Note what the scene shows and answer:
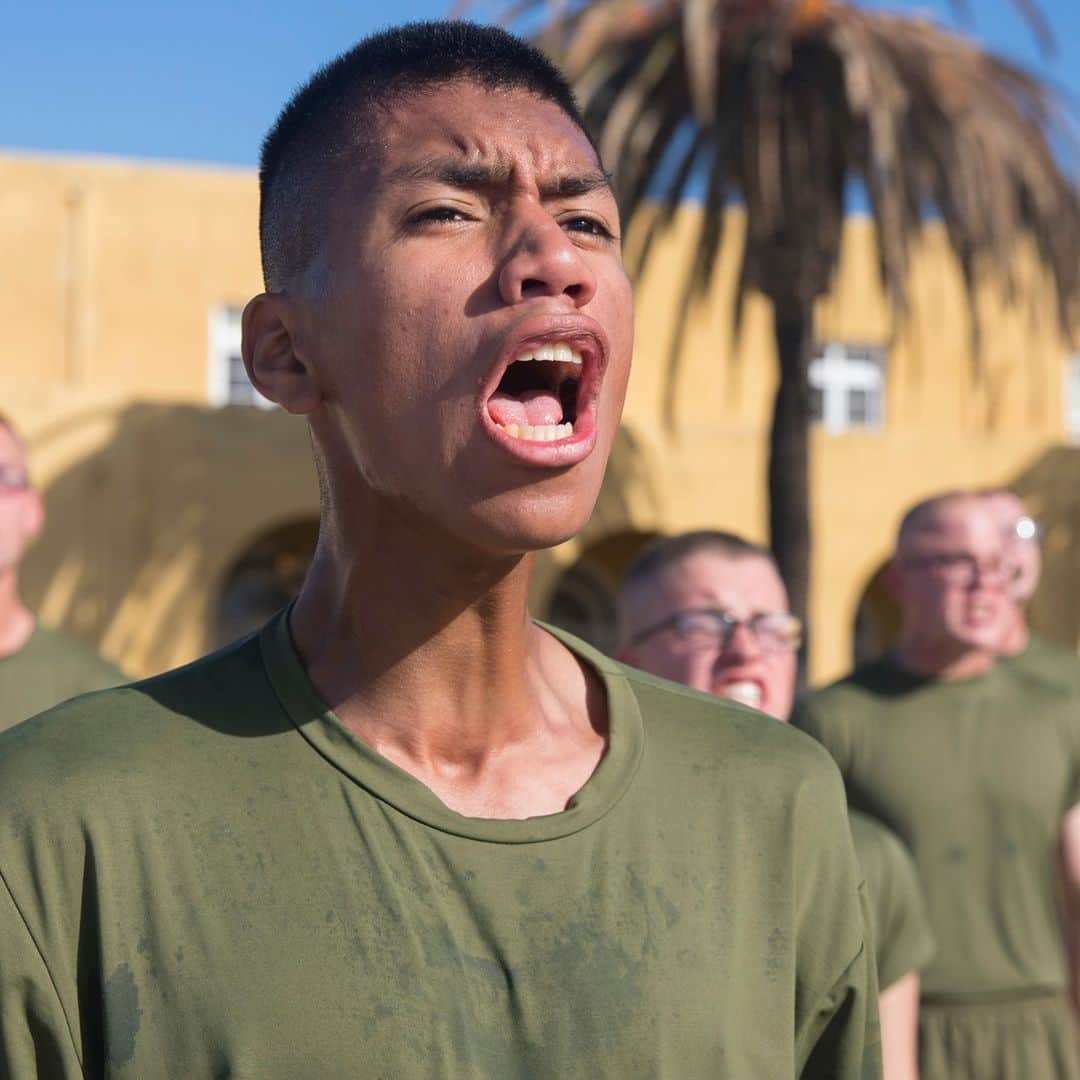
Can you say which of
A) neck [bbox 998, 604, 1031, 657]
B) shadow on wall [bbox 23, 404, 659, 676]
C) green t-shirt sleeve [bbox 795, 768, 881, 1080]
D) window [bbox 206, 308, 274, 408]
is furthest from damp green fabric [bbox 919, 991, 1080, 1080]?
window [bbox 206, 308, 274, 408]

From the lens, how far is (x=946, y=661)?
6.10 meters

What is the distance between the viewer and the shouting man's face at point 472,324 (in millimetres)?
1938

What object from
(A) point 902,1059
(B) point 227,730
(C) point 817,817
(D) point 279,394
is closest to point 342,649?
(B) point 227,730

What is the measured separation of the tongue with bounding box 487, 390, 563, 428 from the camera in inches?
77.1

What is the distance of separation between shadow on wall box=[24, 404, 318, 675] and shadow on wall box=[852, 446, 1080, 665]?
6861mm

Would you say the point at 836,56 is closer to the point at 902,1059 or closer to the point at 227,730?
the point at 902,1059

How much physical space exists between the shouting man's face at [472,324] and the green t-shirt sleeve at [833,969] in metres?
0.52

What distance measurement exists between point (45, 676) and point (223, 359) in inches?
719

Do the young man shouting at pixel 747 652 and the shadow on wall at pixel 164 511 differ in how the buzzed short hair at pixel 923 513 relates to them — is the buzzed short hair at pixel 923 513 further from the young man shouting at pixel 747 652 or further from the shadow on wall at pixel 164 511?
the shadow on wall at pixel 164 511

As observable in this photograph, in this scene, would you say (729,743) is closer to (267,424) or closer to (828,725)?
(828,725)

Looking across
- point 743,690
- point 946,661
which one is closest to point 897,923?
point 743,690

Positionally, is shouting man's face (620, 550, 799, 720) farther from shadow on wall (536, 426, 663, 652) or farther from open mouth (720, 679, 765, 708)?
shadow on wall (536, 426, 663, 652)

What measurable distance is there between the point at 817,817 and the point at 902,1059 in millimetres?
2211

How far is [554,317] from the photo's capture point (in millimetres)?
1931
